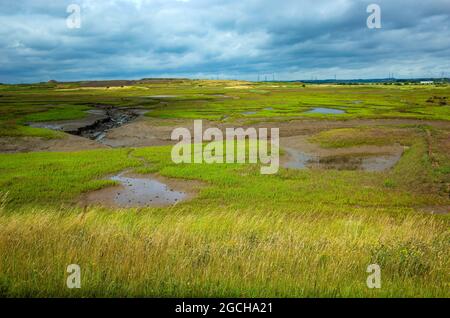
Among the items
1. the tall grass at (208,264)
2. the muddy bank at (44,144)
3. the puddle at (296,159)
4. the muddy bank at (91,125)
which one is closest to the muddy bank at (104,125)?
the muddy bank at (91,125)

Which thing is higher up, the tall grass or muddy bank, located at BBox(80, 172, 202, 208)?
the tall grass

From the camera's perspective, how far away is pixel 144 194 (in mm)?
21578

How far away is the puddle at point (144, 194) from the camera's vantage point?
2012 cm

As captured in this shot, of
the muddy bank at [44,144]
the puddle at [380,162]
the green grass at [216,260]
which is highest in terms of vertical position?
the green grass at [216,260]

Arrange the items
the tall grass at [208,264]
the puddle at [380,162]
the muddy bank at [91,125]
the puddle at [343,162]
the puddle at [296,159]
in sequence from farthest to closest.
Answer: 1. the muddy bank at [91,125]
2. the puddle at [296,159]
3. the puddle at [343,162]
4. the puddle at [380,162]
5. the tall grass at [208,264]

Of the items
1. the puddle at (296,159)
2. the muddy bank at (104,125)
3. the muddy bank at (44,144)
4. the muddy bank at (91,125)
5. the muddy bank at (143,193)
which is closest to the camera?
the muddy bank at (143,193)

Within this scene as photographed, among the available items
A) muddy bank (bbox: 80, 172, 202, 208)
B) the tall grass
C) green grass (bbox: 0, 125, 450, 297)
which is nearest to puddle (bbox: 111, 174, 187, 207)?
muddy bank (bbox: 80, 172, 202, 208)

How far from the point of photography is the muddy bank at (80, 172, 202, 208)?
19938 mm

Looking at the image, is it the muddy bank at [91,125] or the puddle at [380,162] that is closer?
the puddle at [380,162]

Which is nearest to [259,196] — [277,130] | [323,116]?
[277,130]

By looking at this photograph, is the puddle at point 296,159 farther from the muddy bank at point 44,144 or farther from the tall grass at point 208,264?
the tall grass at point 208,264

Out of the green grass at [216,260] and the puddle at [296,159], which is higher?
the green grass at [216,260]

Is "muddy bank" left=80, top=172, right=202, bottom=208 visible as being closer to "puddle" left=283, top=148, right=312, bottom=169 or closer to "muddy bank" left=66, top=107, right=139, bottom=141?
"puddle" left=283, top=148, right=312, bottom=169

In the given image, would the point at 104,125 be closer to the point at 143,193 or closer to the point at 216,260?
the point at 143,193
